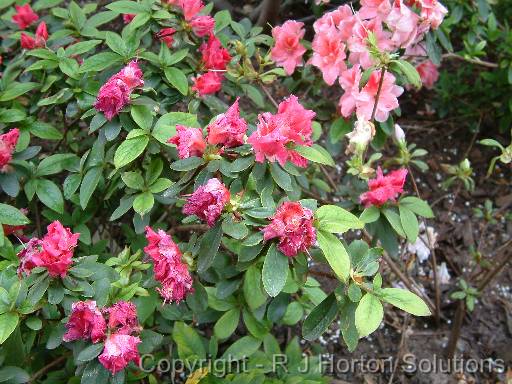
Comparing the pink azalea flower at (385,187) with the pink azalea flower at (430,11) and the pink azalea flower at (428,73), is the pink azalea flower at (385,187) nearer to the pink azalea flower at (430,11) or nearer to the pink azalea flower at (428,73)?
the pink azalea flower at (430,11)

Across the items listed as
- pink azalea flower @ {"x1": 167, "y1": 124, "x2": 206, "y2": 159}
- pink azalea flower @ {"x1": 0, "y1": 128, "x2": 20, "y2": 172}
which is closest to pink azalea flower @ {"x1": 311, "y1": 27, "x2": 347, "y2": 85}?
pink azalea flower @ {"x1": 167, "y1": 124, "x2": 206, "y2": 159}

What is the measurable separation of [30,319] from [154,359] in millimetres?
581

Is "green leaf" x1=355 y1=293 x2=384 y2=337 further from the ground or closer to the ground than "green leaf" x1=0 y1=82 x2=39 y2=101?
closer to the ground

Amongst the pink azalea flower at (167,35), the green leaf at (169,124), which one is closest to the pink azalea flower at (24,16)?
the pink azalea flower at (167,35)

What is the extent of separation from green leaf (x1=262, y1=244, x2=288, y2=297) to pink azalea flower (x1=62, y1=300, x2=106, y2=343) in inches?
14.3

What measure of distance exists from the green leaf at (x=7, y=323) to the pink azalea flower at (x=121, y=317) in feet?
0.62

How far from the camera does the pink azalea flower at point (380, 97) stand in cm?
179

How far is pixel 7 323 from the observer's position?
4.15 ft

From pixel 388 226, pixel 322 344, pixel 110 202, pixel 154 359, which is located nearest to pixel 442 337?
pixel 322 344

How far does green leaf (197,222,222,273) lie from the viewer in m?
1.29

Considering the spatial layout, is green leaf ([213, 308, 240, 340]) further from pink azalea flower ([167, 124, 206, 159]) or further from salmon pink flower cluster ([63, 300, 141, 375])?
pink azalea flower ([167, 124, 206, 159])

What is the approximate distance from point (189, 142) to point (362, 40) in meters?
0.64

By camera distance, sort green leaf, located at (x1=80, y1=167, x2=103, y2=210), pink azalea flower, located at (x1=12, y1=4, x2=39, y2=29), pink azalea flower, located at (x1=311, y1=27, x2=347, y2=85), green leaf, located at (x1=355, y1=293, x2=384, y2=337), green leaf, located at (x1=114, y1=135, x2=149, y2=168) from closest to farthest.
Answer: green leaf, located at (x1=355, y1=293, x2=384, y2=337), green leaf, located at (x1=114, y1=135, x2=149, y2=168), green leaf, located at (x1=80, y1=167, x2=103, y2=210), pink azalea flower, located at (x1=311, y1=27, x2=347, y2=85), pink azalea flower, located at (x1=12, y1=4, x2=39, y2=29)

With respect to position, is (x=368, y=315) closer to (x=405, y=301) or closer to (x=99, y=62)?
(x=405, y=301)
